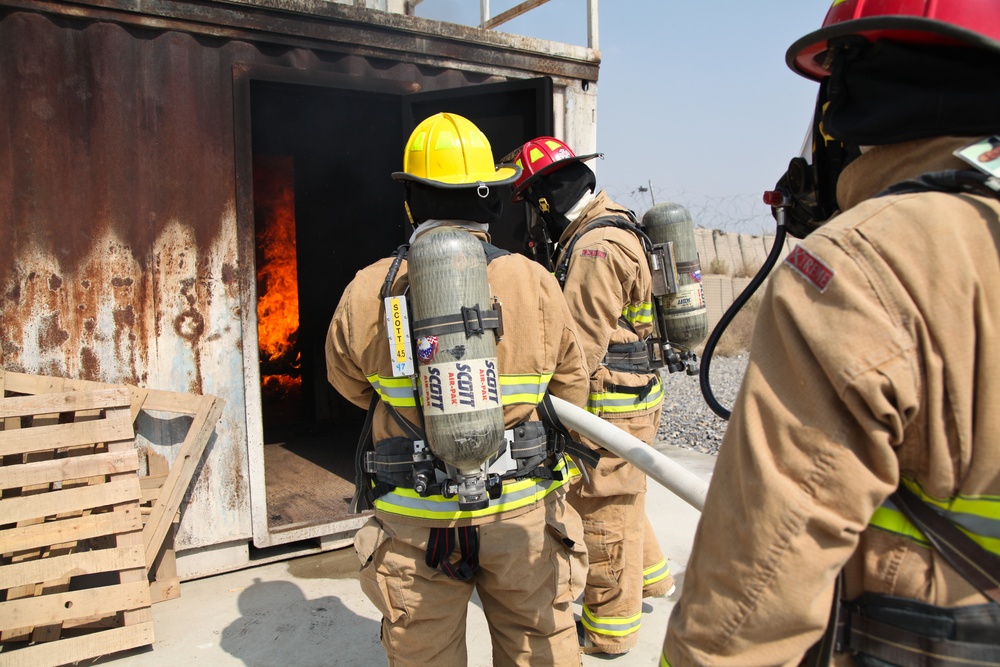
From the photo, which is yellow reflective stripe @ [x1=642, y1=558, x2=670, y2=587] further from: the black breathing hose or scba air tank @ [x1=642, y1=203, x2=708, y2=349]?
the black breathing hose

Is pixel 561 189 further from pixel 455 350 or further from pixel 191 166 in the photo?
pixel 191 166

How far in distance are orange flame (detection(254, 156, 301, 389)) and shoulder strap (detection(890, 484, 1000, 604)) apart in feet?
22.7

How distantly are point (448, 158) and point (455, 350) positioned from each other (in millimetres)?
810

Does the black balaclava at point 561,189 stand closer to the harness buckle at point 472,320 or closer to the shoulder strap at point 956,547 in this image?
the harness buckle at point 472,320

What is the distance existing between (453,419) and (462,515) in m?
0.43

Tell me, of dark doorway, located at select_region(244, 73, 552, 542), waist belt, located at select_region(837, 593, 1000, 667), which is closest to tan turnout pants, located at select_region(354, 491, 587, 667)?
waist belt, located at select_region(837, 593, 1000, 667)

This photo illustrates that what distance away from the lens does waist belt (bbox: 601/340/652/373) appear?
3.43 metres

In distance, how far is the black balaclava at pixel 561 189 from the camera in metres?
3.59

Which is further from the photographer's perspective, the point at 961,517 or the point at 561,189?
the point at 561,189

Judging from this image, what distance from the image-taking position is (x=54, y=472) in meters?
3.29

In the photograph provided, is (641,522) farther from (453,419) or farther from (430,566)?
(453,419)

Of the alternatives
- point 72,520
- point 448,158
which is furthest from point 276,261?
point 448,158

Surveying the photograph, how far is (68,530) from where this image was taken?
10.7 ft

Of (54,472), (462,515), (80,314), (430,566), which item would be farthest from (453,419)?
(80,314)
